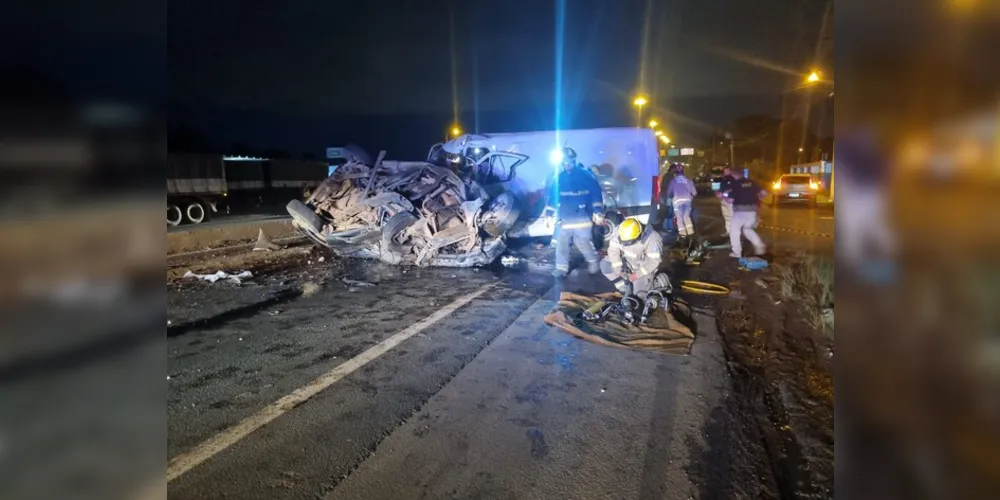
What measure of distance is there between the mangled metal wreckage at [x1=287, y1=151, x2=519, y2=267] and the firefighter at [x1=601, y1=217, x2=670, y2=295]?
3157mm

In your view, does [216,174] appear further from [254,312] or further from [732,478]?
[732,478]

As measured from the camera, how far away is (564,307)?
5684 millimetres

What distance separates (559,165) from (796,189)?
14.5 metres

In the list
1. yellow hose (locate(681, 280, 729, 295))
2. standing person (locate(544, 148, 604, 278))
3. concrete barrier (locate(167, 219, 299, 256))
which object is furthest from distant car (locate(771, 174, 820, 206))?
concrete barrier (locate(167, 219, 299, 256))

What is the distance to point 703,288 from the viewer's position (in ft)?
21.7

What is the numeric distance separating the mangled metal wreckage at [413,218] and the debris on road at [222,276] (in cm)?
150

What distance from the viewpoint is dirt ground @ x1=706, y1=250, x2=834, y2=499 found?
8.52ft
